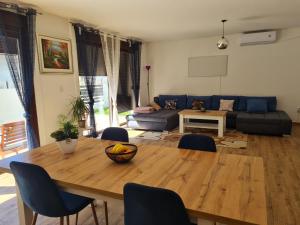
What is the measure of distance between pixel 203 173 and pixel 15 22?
3435 millimetres

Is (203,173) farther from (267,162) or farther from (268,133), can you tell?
(268,133)

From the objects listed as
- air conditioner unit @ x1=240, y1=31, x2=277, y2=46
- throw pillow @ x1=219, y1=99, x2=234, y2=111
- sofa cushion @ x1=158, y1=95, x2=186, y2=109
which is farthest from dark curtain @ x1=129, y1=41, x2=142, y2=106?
air conditioner unit @ x1=240, y1=31, x2=277, y2=46

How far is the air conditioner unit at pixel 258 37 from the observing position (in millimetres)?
5547

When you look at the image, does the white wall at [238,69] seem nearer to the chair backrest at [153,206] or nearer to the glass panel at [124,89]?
the glass panel at [124,89]

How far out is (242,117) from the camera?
5.11 metres

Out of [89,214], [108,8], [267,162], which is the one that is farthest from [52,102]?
[267,162]

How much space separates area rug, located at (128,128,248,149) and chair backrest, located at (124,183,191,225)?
11.2ft

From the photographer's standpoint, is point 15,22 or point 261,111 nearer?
point 15,22

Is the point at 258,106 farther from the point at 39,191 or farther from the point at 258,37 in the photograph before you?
the point at 39,191

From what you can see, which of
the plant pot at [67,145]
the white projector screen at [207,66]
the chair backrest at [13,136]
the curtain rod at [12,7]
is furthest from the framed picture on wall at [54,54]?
the white projector screen at [207,66]

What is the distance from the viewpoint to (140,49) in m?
6.82

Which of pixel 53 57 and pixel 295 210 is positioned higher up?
pixel 53 57

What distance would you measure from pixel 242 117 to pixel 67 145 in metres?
4.23

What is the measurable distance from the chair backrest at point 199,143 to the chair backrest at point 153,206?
1026mm
